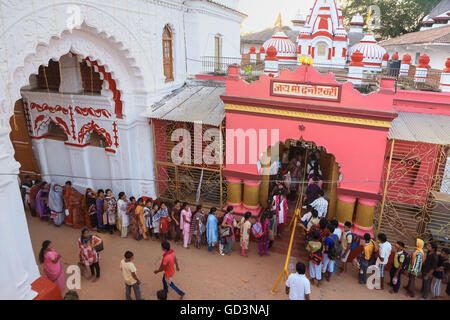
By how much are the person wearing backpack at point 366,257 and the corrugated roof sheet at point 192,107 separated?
4318 mm

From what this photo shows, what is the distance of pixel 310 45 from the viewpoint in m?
14.3

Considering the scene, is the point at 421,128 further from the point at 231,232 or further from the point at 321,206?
the point at 231,232

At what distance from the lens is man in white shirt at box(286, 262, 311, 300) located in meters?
5.24

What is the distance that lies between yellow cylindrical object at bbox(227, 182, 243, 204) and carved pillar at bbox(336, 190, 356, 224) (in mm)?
2532

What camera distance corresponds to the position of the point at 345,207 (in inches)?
300

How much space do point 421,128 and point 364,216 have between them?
233 cm

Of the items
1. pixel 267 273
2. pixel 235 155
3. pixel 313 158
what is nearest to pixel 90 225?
pixel 235 155

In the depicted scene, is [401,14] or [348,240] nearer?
[348,240]

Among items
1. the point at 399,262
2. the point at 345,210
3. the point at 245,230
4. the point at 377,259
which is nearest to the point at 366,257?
the point at 377,259

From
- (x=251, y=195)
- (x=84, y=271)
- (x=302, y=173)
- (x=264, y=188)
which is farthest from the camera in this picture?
(x=302, y=173)

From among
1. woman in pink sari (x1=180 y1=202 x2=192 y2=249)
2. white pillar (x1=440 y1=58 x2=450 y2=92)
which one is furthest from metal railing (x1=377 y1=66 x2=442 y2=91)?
woman in pink sari (x1=180 y1=202 x2=192 y2=249)

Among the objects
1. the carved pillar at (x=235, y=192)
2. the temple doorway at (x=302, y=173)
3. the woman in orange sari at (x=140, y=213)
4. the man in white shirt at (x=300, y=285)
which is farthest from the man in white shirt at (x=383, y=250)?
the woman in orange sari at (x=140, y=213)

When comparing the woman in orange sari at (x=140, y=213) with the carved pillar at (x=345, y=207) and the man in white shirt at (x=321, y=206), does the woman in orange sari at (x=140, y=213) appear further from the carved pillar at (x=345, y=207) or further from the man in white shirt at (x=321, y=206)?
the carved pillar at (x=345, y=207)

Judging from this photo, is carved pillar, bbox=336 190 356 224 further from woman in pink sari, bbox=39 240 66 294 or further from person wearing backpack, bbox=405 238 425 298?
woman in pink sari, bbox=39 240 66 294
